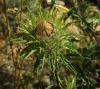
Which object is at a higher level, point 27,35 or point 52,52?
point 27,35

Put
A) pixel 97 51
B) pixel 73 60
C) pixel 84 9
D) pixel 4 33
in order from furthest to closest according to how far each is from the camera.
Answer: pixel 4 33 → pixel 84 9 → pixel 97 51 → pixel 73 60

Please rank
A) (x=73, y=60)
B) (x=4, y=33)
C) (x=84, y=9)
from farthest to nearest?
1. (x=4, y=33)
2. (x=84, y=9)
3. (x=73, y=60)

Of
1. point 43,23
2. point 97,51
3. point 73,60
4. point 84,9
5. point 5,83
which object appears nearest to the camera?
point 43,23

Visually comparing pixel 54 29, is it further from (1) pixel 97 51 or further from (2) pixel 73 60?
(1) pixel 97 51

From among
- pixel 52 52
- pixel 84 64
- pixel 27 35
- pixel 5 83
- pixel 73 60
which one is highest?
pixel 27 35

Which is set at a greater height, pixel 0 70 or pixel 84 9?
→ pixel 84 9

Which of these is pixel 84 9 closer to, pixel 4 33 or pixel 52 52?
pixel 52 52

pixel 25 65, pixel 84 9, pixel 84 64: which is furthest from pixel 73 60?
pixel 25 65

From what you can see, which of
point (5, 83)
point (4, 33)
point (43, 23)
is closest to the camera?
point (43, 23)

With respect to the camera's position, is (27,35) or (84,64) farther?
(84,64)

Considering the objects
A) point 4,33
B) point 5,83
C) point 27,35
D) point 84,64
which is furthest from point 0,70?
point 27,35
